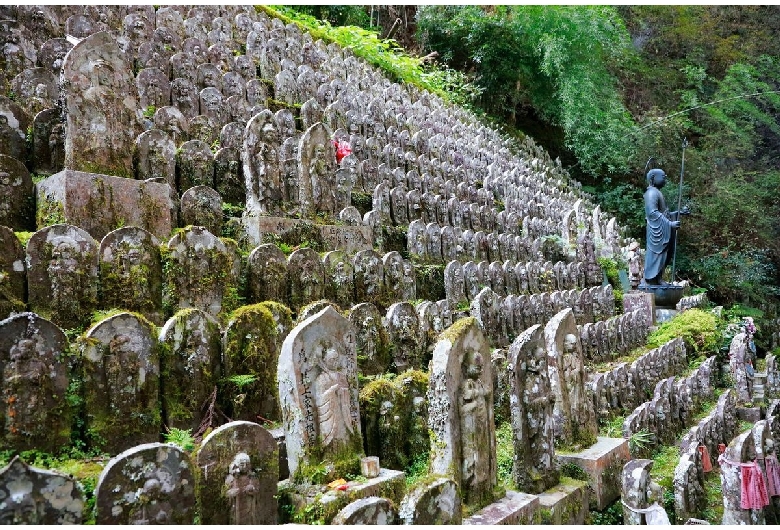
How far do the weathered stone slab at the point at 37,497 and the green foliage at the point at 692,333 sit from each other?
967 cm

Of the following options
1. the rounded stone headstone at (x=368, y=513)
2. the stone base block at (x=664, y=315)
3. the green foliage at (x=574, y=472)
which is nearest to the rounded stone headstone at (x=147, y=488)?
the rounded stone headstone at (x=368, y=513)

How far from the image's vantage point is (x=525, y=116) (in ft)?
77.7

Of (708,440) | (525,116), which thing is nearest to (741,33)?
(525,116)

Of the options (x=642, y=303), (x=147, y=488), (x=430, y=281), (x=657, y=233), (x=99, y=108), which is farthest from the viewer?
(x=657, y=233)

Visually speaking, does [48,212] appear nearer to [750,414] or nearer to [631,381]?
[631,381]

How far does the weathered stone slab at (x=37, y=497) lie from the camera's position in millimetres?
2256

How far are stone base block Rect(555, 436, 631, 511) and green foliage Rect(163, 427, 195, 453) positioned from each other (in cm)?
279

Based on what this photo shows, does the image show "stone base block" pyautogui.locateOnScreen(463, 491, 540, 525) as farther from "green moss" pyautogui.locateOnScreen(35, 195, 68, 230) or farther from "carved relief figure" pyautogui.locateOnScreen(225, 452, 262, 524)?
"green moss" pyautogui.locateOnScreen(35, 195, 68, 230)

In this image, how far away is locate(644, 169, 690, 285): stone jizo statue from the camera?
12305 mm

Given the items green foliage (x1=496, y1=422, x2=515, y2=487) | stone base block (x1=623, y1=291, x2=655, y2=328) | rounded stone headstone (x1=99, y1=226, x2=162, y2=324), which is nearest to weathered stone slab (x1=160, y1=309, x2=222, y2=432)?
rounded stone headstone (x1=99, y1=226, x2=162, y2=324)

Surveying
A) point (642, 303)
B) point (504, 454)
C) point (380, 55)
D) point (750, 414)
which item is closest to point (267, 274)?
point (504, 454)

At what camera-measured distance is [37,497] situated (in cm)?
231

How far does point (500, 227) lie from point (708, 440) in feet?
20.8

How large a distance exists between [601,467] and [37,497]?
3.81 metres
